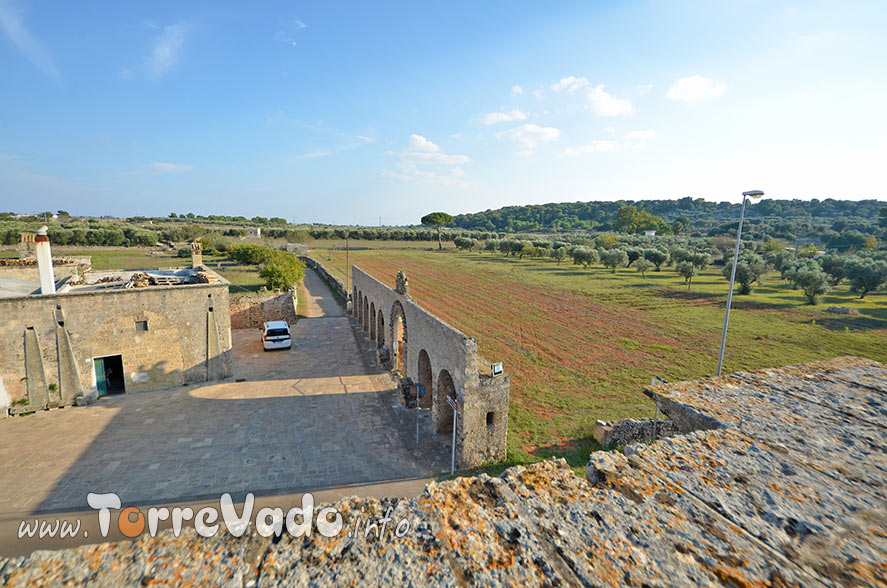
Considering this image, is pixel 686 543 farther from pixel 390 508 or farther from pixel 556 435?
pixel 556 435

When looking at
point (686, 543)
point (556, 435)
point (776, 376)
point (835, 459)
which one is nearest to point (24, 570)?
point (686, 543)

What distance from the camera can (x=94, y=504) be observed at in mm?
8578

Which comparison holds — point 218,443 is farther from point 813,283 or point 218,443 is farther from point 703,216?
point 703,216

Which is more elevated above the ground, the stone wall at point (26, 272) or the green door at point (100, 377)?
the stone wall at point (26, 272)

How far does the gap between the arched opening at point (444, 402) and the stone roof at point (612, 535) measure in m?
8.59

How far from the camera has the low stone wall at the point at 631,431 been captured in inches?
445

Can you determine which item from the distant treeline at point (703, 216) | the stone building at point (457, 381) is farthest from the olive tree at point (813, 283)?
the distant treeline at point (703, 216)

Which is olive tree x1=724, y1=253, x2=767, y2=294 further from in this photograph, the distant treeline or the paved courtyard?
the distant treeline

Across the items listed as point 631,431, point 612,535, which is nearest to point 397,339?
point 631,431

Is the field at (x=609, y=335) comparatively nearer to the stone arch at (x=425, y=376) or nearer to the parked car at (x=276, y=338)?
the stone arch at (x=425, y=376)

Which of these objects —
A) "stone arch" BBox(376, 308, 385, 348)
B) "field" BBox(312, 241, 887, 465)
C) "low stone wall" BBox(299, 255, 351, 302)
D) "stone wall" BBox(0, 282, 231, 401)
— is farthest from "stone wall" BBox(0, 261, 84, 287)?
"field" BBox(312, 241, 887, 465)

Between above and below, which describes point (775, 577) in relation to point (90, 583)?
above

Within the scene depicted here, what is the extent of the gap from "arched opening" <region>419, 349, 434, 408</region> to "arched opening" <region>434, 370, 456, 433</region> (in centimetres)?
85

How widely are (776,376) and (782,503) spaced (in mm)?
2589
